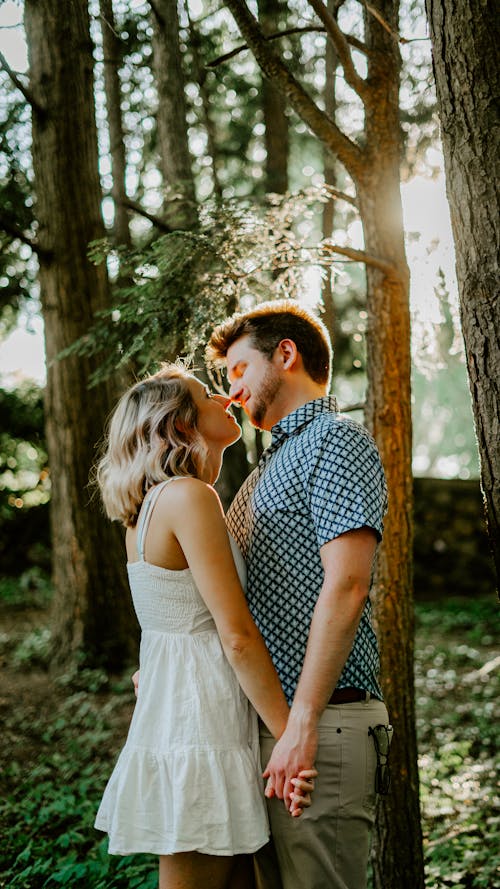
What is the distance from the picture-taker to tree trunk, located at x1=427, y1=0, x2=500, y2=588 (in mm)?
2441

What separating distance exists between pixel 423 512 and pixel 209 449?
32.0 feet

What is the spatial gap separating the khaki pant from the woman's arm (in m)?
0.16

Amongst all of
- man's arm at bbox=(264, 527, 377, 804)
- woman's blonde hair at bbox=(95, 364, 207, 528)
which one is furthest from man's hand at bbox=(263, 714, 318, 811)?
woman's blonde hair at bbox=(95, 364, 207, 528)

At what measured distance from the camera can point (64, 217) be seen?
6566mm

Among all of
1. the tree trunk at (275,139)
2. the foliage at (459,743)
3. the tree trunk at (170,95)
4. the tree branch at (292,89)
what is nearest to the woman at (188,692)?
the tree branch at (292,89)

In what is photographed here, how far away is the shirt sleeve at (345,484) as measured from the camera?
6.82 feet

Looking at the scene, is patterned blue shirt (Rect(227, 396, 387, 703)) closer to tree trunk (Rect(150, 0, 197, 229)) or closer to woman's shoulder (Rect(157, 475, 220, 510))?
woman's shoulder (Rect(157, 475, 220, 510))

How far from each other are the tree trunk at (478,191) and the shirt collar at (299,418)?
0.51m

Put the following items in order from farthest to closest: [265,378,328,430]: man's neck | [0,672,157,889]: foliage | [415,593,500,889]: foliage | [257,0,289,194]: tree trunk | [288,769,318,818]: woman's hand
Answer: [257,0,289,194]: tree trunk, [415,593,500,889]: foliage, [0,672,157,889]: foliage, [265,378,328,430]: man's neck, [288,769,318,818]: woman's hand

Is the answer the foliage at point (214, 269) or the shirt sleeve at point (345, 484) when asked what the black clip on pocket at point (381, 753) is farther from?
the foliage at point (214, 269)

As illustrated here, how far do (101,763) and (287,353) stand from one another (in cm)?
399

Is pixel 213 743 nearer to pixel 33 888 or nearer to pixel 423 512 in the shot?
pixel 33 888

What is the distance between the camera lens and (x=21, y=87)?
19.4 ft

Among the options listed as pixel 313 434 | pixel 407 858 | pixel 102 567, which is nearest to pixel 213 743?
pixel 313 434
